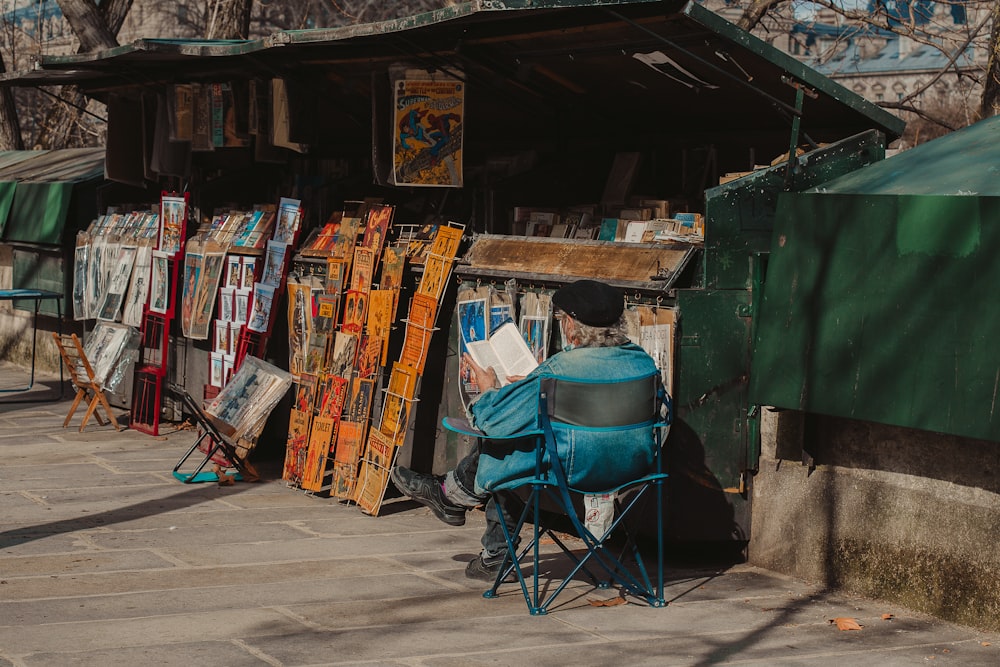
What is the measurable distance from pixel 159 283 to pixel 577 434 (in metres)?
6.08

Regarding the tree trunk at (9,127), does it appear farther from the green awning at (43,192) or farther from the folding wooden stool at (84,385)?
the folding wooden stool at (84,385)

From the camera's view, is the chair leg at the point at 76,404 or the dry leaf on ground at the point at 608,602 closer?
the dry leaf on ground at the point at 608,602

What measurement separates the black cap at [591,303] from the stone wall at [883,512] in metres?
1.13

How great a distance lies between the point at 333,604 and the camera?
5.85 metres

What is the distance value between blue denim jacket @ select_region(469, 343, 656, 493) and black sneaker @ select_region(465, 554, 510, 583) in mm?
642

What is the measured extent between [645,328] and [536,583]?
1589 mm

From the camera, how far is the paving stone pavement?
16.5ft

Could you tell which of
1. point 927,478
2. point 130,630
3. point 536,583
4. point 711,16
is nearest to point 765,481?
point 927,478

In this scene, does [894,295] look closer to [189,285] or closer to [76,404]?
[189,285]

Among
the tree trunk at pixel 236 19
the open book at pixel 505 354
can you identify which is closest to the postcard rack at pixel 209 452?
the open book at pixel 505 354

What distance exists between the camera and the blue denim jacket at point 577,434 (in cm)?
551

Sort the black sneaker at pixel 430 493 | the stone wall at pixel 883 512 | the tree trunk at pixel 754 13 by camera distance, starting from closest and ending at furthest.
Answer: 1. the stone wall at pixel 883 512
2. the black sneaker at pixel 430 493
3. the tree trunk at pixel 754 13

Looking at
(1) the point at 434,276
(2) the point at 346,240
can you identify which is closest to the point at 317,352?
(2) the point at 346,240

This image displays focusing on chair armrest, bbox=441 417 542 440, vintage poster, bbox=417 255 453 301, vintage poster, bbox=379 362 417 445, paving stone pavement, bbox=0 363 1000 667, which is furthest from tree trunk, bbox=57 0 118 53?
chair armrest, bbox=441 417 542 440
